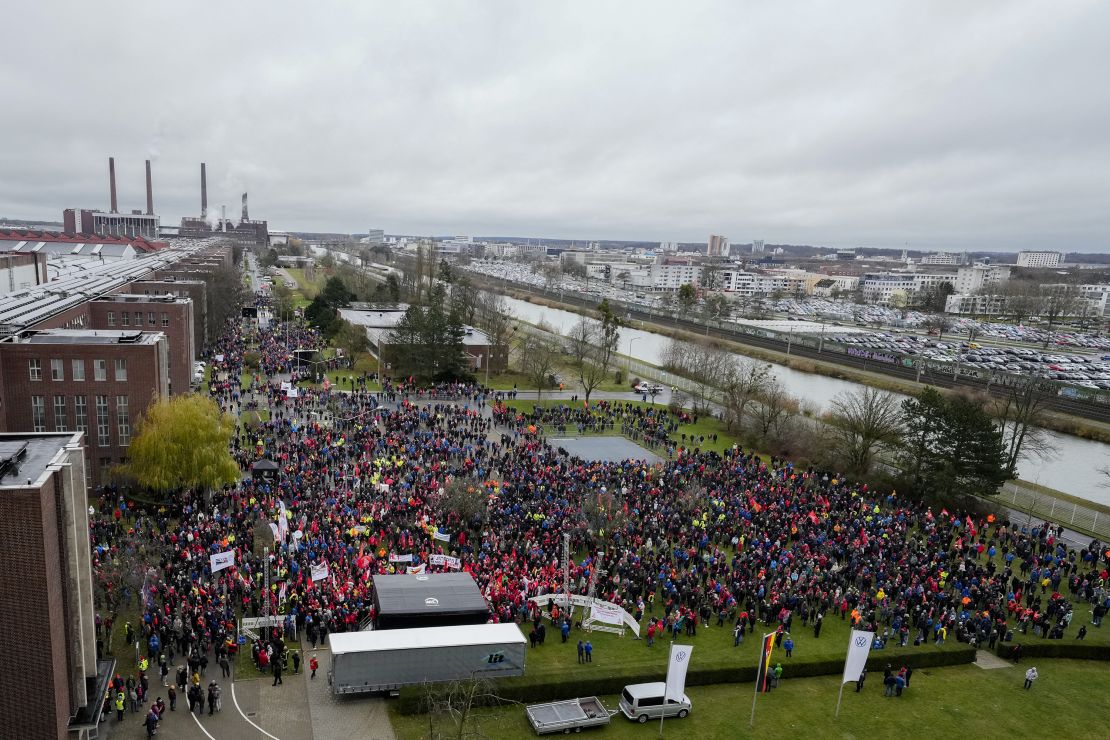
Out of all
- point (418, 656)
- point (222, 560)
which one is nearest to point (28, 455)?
point (222, 560)

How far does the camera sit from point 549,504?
102 feet

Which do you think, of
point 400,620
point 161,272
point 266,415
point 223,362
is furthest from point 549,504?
point 161,272

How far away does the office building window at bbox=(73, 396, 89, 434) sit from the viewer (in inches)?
1293

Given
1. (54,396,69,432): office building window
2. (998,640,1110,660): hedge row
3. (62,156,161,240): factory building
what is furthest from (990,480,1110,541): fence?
(62,156,161,240): factory building

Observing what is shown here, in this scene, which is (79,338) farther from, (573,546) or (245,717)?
(573,546)

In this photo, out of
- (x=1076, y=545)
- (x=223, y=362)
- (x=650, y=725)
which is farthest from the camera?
(x=223, y=362)

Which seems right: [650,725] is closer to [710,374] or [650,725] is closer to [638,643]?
[638,643]

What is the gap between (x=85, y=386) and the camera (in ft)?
107

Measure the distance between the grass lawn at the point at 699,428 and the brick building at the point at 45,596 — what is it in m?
34.2

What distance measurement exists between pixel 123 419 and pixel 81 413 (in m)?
1.71

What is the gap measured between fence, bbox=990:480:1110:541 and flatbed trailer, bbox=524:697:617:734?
96.7 feet

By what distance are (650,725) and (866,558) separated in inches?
531

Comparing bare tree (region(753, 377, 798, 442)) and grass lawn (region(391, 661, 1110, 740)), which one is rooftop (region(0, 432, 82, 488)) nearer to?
grass lawn (region(391, 661, 1110, 740))

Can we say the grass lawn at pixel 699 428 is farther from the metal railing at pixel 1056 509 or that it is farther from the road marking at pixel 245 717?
the road marking at pixel 245 717
